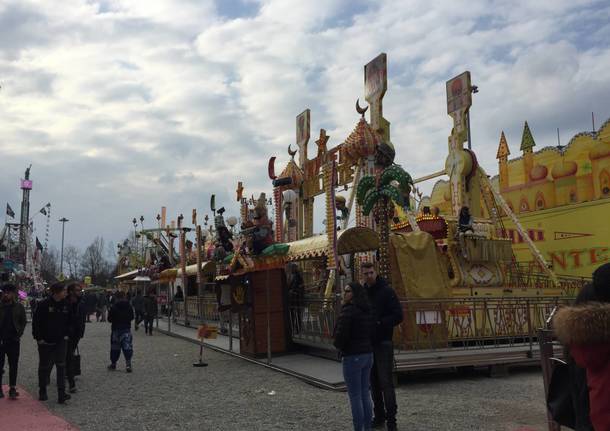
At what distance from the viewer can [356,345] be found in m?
5.85

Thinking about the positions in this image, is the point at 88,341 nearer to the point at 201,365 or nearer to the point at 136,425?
the point at 201,365

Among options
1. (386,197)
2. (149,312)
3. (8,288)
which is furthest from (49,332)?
(149,312)

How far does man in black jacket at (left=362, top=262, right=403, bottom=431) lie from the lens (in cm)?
650

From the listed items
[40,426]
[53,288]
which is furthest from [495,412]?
[53,288]

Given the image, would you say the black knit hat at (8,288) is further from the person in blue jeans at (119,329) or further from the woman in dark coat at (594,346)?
the woman in dark coat at (594,346)

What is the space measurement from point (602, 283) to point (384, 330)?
368cm

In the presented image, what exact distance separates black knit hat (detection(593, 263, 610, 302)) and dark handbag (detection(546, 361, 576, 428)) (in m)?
0.51

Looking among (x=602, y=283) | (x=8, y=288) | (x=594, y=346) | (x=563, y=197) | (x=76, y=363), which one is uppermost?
(x=563, y=197)

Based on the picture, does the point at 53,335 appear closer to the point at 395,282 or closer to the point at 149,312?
the point at 395,282

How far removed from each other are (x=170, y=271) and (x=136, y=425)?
829 inches

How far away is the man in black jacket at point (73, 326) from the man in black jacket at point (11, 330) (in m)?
0.75

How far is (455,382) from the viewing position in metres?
9.91

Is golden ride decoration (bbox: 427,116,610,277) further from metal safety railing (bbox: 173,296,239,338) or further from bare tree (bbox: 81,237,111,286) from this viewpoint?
bare tree (bbox: 81,237,111,286)

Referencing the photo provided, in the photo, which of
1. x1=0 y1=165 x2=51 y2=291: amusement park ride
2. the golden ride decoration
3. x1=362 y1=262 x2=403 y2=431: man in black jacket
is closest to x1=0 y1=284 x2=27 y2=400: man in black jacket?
x1=362 y1=262 x2=403 y2=431: man in black jacket
